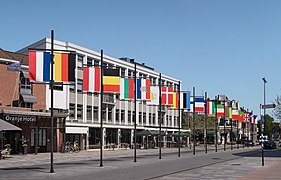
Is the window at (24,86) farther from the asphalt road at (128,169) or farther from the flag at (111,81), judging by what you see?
the flag at (111,81)

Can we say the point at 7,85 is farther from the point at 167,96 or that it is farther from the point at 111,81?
the point at 111,81

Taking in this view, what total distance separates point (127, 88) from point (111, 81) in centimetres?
406

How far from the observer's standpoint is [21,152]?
52.1 m

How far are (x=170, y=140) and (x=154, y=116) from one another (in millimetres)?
8238

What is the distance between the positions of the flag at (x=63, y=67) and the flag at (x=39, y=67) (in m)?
0.48

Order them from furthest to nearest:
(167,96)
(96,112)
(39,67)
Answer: (96,112), (167,96), (39,67)

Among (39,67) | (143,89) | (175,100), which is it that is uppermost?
(39,67)

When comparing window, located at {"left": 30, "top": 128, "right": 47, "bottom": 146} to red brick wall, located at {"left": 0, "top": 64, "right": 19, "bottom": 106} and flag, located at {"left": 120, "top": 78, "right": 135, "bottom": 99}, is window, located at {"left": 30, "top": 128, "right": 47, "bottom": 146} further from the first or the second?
flag, located at {"left": 120, "top": 78, "right": 135, "bottom": 99}

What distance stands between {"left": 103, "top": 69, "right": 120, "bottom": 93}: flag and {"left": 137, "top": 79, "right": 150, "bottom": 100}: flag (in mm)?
3807

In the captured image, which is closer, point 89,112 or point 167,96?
point 167,96

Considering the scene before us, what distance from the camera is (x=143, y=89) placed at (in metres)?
42.4

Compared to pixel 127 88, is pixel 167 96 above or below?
below

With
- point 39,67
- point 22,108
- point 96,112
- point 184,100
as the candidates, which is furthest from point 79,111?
point 39,67

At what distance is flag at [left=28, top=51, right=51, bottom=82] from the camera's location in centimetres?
2858
